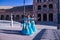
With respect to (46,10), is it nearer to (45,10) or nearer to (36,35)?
(45,10)

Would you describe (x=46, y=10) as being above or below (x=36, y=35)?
above

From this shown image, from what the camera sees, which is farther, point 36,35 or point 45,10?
point 45,10

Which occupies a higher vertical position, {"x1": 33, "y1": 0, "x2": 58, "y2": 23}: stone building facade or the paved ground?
{"x1": 33, "y1": 0, "x2": 58, "y2": 23}: stone building facade

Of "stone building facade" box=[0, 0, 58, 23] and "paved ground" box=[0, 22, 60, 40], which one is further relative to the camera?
"stone building facade" box=[0, 0, 58, 23]

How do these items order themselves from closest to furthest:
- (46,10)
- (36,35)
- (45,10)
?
(36,35) → (46,10) → (45,10)

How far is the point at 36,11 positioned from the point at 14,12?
345 inches

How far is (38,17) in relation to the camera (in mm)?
46188

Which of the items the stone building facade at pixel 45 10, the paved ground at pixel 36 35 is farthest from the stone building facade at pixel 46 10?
the paved ground at pixel 36 35

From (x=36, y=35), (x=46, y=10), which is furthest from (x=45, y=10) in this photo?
(x=36, y=35)

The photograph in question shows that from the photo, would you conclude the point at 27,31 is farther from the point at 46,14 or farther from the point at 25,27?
the point at 46,14

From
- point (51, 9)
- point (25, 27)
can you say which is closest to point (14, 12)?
point (51, 9)

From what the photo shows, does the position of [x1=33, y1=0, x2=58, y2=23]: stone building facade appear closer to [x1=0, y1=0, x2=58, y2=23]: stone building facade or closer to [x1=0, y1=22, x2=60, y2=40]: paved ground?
[x1=0, y1=0, x2=58, y2=23]: stone building facade

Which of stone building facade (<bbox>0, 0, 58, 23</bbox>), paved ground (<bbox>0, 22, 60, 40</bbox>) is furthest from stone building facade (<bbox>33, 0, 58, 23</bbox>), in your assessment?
paved ground (<bbox>0, 22, 60, 40</bbox>)

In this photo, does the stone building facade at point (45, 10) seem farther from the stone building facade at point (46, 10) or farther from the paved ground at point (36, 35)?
the paved ground at point (36, 35)
